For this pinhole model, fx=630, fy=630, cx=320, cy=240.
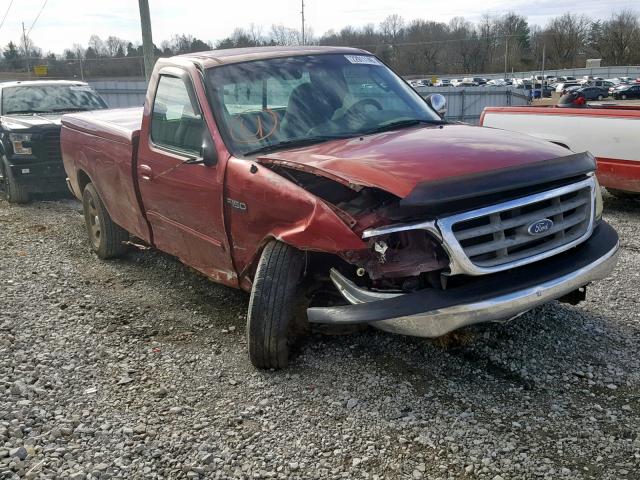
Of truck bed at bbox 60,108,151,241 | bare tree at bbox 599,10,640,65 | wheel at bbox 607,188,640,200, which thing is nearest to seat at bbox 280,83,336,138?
truck bed at bbox 60,108,151,241

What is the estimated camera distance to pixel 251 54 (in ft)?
15.4

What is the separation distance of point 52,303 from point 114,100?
2037 centimetres

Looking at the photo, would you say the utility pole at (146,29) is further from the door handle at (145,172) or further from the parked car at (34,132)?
the door handle at (145,172)

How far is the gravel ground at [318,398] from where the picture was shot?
294 centimetres

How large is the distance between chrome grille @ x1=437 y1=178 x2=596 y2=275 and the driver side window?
206cm

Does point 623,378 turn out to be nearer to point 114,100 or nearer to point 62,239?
point 62,239

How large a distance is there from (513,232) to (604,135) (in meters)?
5.14

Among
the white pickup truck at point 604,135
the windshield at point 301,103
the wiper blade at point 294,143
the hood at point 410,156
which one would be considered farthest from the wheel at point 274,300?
the white pickup truck at point 604,135

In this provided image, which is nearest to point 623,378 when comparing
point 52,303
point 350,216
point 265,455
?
point 350,216

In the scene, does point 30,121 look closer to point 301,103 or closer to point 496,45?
point 301,103

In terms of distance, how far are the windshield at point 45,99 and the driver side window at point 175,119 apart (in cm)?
658

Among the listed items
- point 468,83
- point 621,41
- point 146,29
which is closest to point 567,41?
point 621,41

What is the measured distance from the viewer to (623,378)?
139 inches

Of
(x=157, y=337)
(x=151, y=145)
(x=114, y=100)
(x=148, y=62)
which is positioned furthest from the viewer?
(x=114, y=100)
